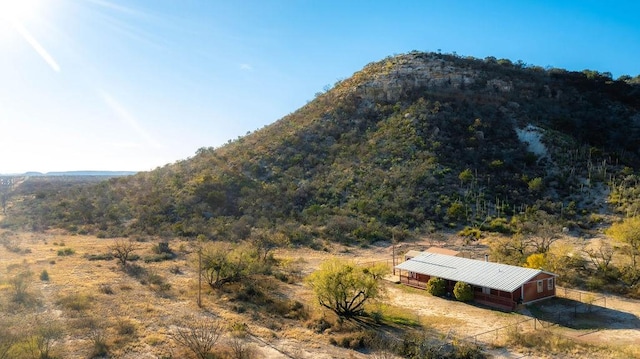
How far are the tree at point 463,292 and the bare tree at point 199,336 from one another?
1702cm

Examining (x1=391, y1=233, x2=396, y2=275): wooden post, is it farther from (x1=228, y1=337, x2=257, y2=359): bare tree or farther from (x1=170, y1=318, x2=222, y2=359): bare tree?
(x1=228, y1=337, x2=257, y2=359): bare tree

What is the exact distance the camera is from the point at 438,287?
114ft

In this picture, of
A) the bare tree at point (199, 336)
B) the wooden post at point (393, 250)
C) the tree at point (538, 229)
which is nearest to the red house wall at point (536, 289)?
the tree at point (538, 229)

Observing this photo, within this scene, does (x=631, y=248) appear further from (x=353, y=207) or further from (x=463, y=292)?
(x=353, y=207)

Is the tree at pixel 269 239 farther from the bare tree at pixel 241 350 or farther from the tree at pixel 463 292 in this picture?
the bare tree at pixel 241 350

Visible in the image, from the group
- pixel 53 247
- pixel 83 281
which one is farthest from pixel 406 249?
pixel 53 247

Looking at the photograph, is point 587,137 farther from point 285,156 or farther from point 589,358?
point 589,358

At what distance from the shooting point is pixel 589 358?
74.0 ft

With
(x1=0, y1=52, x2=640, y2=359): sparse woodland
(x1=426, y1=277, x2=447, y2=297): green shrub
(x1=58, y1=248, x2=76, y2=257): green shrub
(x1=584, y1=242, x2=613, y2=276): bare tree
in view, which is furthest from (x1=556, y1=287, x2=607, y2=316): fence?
(x1=58, y1=248, x2=76, y2=257): green shrub

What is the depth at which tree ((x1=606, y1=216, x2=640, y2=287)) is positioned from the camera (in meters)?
35.2

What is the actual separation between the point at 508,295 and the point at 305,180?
46.0 metres

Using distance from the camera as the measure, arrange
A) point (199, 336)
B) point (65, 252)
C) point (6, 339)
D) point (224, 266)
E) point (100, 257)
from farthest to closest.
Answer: point (65, 252) < point (100, 257) < point (224, 266) < point (199, 336) < point (6, 339)

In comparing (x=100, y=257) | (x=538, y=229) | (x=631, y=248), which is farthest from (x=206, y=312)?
(x=538, y=229)

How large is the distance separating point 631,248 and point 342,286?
26069 millimetres
